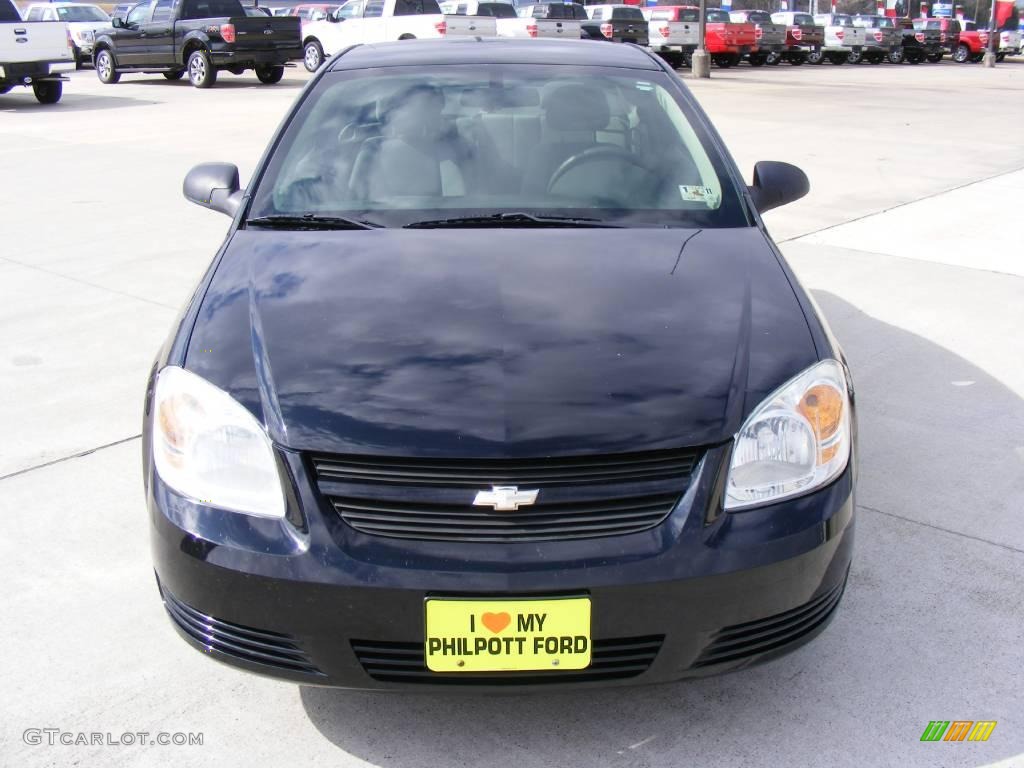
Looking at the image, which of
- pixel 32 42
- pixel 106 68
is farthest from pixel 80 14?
pixel 32 42

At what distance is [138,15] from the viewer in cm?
2227

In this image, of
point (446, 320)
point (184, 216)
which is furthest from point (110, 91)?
point (446, 320)

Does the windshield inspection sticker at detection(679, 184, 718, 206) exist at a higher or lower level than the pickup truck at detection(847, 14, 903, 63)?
higher

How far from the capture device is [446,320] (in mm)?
2678

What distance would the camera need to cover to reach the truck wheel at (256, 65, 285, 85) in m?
22.4

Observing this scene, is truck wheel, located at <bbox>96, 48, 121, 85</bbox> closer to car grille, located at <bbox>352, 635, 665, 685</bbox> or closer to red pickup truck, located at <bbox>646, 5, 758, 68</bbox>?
red pickup truck, located at <bbox>646, 5, 758, 68</bbox>

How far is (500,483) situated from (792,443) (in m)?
0.67

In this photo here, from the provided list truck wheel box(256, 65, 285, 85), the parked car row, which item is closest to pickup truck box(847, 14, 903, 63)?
the parked car row

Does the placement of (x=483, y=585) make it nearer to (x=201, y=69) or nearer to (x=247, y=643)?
(x=247, y=643)

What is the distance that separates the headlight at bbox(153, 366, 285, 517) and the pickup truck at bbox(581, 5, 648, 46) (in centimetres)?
2627

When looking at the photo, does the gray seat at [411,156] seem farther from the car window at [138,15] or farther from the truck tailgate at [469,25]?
the car window at [138,15]

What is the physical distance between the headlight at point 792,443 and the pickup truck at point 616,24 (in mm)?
26131

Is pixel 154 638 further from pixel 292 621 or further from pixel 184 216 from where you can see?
pixel 184 216

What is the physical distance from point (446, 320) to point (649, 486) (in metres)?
0.71
